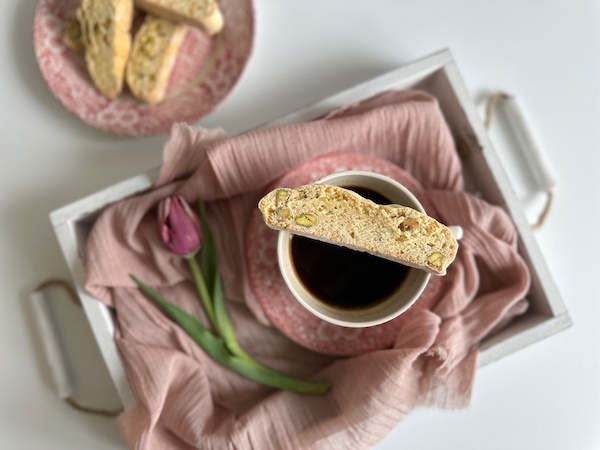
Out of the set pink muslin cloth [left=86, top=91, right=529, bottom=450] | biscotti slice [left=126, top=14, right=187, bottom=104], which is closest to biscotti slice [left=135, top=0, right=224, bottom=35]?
biscotti slice [left=126, top=14, right=187, bottom=104]

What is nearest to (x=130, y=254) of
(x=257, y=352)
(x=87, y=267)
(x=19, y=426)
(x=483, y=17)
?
(x=87, y=267)

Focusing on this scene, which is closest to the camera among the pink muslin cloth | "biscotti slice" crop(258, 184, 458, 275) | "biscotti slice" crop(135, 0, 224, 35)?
"biscotti slice" crop(258, 184, 458, 275)

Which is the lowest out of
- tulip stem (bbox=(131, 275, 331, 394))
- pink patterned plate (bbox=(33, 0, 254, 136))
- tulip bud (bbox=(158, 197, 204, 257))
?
Answer: tulip stem (bbox=(131, 275, 331, 394))

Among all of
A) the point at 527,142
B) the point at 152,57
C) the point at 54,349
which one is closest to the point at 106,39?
the point at 152,57

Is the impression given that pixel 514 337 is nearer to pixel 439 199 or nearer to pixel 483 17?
pixel 439 199

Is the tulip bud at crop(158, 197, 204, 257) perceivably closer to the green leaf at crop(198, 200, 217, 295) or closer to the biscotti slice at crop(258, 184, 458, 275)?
the green leaf at crop(198, 200, 217, 295)

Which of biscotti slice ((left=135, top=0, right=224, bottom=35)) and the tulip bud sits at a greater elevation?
biscotti slice ((left=135, top=0, right=224, bottom=35))
